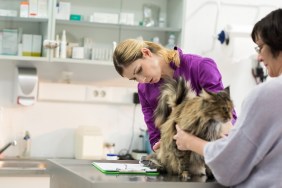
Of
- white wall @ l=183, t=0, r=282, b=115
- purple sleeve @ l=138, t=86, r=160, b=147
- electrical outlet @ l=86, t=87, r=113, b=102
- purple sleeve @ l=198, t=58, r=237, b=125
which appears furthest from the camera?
white wall @ l=183, t=0, r=282, b=115

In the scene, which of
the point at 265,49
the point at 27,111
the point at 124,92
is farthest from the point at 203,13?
the point at 265,49

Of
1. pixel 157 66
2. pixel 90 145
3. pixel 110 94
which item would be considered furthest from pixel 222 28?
pixel 157 66

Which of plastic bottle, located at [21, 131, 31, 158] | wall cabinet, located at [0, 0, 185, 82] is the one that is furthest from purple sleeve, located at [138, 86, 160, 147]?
plastic bottle, located at [21, 131, 31, 158]

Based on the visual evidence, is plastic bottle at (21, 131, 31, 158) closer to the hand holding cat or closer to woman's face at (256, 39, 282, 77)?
the hand holding cat

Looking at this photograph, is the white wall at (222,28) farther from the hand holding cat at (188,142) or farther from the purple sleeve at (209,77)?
the hand holding cat at (188,142)

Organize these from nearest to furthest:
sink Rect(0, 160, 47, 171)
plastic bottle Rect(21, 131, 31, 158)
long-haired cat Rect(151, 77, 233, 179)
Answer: long-haired cat Rect(151, 77, 233, 179)
sink Rect(0, 160, 47, 171)
plastic bottle Rect(21, 131, 31, 158)

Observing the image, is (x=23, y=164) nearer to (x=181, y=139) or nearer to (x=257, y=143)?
(x=181, y=139)

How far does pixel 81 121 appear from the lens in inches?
147

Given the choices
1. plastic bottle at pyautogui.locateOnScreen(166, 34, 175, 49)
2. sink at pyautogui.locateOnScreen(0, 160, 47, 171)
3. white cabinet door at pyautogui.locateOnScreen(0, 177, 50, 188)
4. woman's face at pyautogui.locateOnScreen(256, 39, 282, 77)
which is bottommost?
white cabinet door at pyautogui.locateOnScreen(0, 177, 50, 188)

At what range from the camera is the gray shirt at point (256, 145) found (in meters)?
1.35

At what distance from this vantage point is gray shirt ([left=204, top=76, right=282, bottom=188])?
1351 millimetres

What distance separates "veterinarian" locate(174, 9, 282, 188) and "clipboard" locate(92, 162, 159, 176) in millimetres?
282

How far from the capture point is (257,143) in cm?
137

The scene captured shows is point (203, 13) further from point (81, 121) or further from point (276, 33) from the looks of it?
point (276, 33)
